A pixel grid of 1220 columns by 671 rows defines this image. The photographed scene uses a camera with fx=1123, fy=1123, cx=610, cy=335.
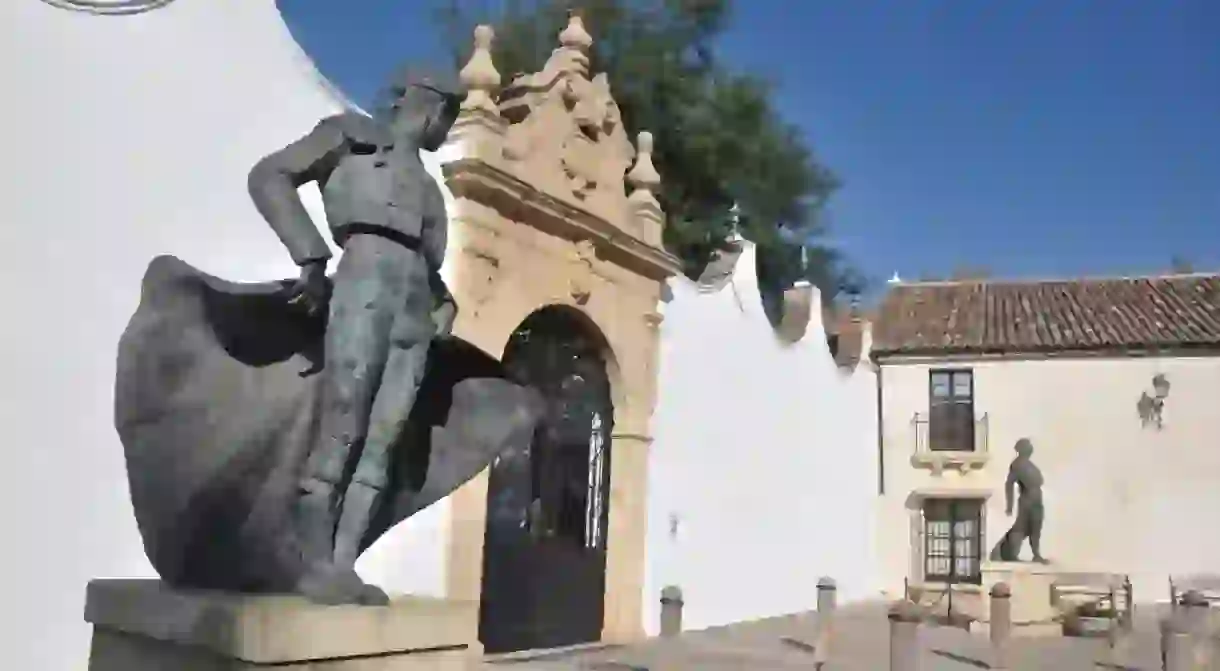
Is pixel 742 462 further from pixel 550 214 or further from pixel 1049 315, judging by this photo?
pixel 1049 315

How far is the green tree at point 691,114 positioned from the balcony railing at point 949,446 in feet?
13.5

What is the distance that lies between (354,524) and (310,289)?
70 cm

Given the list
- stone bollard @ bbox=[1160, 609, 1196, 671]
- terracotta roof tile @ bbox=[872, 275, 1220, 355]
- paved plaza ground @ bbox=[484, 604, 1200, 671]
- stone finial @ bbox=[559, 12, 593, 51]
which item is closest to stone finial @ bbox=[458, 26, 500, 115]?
stone finial @ bbox=[559, 12, 593, 51]

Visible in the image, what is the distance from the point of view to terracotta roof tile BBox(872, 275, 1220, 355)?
2000cm

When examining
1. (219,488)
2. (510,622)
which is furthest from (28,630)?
(510,622)

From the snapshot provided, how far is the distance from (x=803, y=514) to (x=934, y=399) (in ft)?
22.2

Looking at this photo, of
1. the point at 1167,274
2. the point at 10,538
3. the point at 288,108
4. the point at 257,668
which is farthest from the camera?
the point at 1167,274

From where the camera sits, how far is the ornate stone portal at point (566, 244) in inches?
329

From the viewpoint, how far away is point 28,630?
543cm

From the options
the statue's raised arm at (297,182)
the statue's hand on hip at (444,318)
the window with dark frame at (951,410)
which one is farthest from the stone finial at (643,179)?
the window with dark frame at (951,410)

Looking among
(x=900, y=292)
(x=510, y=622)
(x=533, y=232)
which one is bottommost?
(x=510, y=622)

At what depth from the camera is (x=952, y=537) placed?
2047cm

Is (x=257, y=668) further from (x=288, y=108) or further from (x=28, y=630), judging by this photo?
(x=288, y=108)

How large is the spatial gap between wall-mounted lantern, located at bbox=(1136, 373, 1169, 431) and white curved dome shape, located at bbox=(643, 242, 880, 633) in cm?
604
